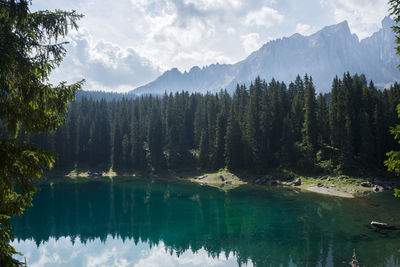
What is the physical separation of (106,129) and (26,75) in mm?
106792

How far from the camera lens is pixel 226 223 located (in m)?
37.2

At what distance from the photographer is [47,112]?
8734 millimetres

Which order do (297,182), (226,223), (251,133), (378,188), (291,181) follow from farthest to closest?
(251,133)
(291,181)
(297,182)
(378,188)
(226,223)

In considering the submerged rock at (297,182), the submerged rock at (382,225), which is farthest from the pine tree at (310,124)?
the submerged rock at (382,225)

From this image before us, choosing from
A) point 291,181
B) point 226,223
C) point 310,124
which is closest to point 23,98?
point 226,223

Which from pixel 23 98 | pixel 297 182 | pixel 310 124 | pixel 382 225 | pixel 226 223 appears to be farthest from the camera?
pixel 310 124

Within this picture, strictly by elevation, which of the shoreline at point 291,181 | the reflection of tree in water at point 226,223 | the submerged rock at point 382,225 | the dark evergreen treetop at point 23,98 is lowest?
the reflection of tree in water at point 226,223

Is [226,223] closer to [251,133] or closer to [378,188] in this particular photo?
[378,188]

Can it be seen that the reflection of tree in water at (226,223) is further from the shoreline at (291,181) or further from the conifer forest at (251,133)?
the conifer forest at (251,133)

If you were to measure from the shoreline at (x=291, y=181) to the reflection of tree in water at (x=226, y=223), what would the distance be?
5.92 meters

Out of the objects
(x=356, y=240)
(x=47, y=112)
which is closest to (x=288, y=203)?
(x=356, y=240)

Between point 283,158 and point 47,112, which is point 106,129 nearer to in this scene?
point 283,158

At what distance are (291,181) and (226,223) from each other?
108 ft

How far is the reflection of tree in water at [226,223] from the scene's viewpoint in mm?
26156
